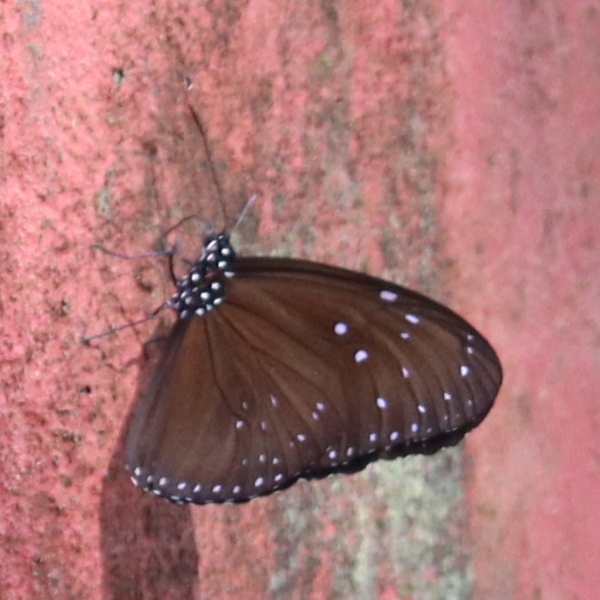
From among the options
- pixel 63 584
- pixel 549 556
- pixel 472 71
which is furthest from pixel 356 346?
pixel 549 556

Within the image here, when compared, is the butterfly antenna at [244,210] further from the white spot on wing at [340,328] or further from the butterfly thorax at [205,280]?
the white spot on wing at [340,328]

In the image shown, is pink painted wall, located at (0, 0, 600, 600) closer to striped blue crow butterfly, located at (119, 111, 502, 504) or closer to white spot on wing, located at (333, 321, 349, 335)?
striped blue crow butterfly, located at (119, 111, 502, 504)

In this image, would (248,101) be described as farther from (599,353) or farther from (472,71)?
(599,353)

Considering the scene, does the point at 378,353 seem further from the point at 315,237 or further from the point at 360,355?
the point at 315,237

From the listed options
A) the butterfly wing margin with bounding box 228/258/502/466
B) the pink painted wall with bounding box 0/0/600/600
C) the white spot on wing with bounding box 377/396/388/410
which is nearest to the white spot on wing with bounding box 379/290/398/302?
the butterfly wing margin with bounding box 228/258/502/466

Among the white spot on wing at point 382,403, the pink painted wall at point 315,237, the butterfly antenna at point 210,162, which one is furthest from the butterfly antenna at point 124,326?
the white spot on wing at point 382,403

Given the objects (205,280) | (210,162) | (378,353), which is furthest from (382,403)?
(210,162)
